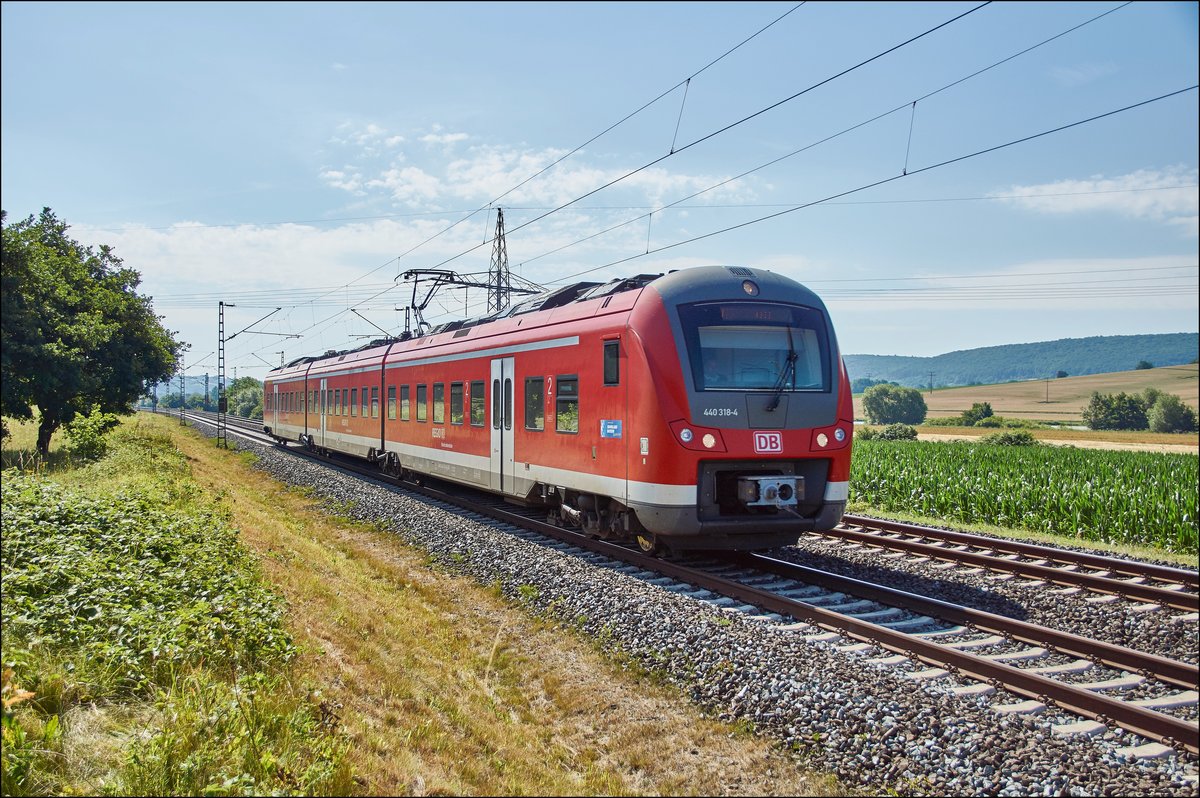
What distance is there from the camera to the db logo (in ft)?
30.9

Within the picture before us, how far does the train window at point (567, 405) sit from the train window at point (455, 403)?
4379 mm

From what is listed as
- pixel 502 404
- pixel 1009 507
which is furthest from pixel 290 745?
pixel 1009 507

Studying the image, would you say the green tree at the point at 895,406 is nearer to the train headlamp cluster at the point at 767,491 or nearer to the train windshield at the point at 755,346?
the train windshield at the point at 755,346

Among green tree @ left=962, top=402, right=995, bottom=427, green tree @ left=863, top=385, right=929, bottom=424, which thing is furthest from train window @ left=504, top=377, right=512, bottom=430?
green tree @ left=863, top=385, right=929, bottom=424

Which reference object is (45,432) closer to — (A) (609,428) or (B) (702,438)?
(A) (609,428)

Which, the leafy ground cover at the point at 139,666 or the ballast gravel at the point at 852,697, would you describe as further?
the ballast gravel at the point at 852,697

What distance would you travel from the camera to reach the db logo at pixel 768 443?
9.43 m

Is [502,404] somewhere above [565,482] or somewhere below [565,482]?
above

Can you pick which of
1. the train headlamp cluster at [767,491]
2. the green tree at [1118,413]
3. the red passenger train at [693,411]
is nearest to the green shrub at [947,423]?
the green tree at [1118,413]

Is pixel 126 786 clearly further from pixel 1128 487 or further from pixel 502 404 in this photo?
pixel 1128 487

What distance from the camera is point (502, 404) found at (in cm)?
1370

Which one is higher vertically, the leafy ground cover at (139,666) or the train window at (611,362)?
the train window at (611,362)

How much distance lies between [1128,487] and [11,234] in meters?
18.9

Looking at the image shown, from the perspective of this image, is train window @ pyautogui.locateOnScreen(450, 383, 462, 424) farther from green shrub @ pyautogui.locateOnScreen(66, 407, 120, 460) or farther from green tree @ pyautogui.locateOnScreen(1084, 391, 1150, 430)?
green tree @ pyautogui.locateOnScreen(1084, 391, 1150, 430)
